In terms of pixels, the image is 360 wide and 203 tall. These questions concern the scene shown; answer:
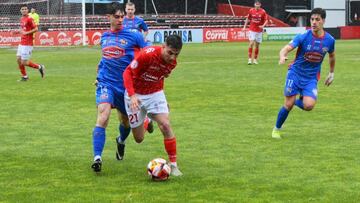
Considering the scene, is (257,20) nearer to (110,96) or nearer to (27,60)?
(27,60)

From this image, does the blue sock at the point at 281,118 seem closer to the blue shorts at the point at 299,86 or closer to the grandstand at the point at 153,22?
the blue shorts at the point at 299,86

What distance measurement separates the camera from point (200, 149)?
1027cm

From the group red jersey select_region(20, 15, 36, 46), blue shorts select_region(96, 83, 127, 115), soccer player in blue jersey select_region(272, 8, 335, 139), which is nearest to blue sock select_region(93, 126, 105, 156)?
blue shorts select_region(96, 83, 127, 115)

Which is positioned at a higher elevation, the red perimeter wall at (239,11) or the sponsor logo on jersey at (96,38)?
the red perimeter wall at (239,11)

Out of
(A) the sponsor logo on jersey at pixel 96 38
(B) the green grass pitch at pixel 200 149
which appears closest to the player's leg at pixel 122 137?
(B) the green grass pitch at pixel 200 149

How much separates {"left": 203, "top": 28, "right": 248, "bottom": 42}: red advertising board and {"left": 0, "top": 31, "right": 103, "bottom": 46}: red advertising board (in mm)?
10223

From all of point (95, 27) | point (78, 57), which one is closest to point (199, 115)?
point (78, 57)

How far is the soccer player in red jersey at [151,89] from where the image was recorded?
831 centimetres

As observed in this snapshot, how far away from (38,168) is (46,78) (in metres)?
14.1

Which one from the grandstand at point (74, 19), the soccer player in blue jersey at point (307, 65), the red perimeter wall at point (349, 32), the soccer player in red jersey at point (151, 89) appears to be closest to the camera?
the soccer player in red jersey at point (151, 89)

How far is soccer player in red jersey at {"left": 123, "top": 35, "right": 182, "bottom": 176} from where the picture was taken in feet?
27.3

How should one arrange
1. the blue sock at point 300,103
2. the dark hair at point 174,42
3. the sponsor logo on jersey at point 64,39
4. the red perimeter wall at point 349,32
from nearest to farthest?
1. the dark hair at point 174,42
2. the blue sock at point 300,103
3. the sponsor logo on jersey at point 64,39
4. the red perimeter wall at point 349,32

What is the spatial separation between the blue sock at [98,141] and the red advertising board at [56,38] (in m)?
36.9

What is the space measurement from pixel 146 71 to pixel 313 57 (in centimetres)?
393
